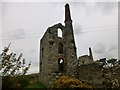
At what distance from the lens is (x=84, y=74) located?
30.6 metres

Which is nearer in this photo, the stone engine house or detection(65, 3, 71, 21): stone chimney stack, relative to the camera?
the stone engine house

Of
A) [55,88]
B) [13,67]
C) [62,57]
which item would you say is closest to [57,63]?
[62,57]

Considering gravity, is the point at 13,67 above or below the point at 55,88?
above

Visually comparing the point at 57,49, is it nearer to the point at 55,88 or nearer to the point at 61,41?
the point at 61,41

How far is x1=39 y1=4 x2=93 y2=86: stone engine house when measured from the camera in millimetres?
32562

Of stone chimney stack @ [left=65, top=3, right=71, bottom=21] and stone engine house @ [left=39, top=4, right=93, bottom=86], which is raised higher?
stone chimney stack @ [left=65, top=3, right=71, bottom=21]

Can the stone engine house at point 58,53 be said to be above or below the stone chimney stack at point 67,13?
below

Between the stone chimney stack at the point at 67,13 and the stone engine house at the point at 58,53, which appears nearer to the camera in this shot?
the stone engine house at the point at 58,53

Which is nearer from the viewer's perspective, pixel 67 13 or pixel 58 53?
pixel 58 53

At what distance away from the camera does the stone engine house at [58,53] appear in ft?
107

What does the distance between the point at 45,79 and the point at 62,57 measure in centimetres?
341

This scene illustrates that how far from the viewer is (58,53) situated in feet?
110

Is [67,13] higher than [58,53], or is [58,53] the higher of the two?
[67,13]

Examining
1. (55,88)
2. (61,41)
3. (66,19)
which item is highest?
(66,19)
